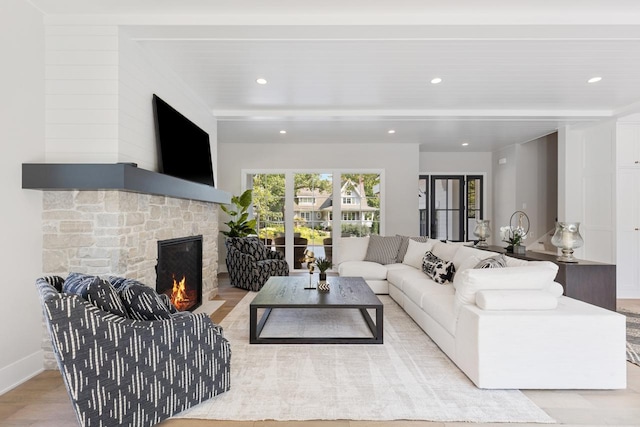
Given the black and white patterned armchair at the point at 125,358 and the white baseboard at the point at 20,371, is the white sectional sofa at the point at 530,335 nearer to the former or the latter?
the black and white patterned armchair at the point at 125,358

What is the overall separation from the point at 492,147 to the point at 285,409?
7.35 metres

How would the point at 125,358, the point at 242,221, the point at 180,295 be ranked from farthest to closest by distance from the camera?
1. the point at 242,221
2. the point at 180,295
3. the point at 125,358

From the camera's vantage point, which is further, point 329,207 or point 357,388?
point 329,207

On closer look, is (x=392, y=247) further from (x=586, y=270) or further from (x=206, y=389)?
(x=206, y=389)

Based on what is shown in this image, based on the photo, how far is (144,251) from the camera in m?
Answer: 3.26

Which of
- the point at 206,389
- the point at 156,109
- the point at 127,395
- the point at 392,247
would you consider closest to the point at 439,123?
the point at 392,247

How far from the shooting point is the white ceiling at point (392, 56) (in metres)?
2.79

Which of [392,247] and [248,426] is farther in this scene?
[392,247]

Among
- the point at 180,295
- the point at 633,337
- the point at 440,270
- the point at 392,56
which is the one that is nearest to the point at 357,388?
the point at 440,270

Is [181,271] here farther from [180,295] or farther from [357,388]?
[357,388]

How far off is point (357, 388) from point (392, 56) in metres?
2.93

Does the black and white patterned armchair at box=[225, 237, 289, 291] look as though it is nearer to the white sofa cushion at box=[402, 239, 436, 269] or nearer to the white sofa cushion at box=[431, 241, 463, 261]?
the white sofa cushion at box=[402, 239, 436, 269]

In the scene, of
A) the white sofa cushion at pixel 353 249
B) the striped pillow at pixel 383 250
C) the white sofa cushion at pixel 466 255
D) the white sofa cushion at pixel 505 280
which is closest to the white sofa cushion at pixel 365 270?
the striped pillow at pixel 383 250

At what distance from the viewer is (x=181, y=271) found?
165 inches
